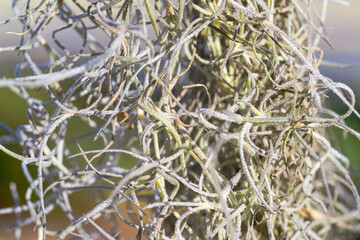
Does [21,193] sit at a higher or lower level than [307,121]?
lower

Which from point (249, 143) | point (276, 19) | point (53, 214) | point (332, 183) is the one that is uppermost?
point (276, 19)

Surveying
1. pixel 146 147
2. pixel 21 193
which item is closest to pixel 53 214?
pixel 21 193

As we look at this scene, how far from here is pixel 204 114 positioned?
37 cm

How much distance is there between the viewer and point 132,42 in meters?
0.33

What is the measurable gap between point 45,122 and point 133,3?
9.2 inches

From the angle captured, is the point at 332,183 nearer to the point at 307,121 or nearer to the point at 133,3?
the point at 307,121

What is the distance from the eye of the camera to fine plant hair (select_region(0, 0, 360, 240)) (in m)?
0.32

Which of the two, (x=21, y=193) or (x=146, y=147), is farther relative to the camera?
(x=21, y=193)

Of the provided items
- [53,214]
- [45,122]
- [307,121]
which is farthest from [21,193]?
[307,121]

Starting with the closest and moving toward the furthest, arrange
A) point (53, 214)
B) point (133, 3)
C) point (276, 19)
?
1. point (133, 3)
2. point (276, 19)
3. point (53, 214)

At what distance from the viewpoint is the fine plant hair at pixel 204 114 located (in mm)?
325

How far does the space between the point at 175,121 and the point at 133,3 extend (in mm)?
109

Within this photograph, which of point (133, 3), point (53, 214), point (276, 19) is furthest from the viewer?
point (53, 214)

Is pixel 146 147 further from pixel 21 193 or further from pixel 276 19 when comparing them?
pixel 21 193
